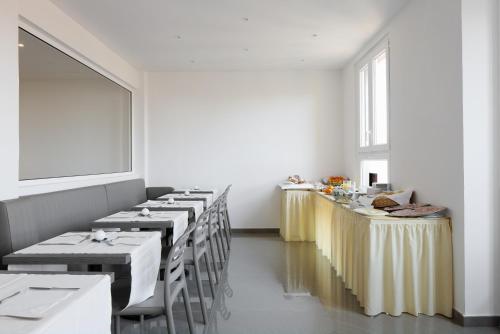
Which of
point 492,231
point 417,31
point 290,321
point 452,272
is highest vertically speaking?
point 417,31

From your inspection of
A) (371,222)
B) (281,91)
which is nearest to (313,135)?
(281,91)

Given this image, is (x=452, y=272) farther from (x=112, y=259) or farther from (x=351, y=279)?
(x=112, y=259)

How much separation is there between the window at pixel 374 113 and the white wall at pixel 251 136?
110 cm

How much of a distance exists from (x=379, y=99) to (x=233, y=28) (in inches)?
80.9

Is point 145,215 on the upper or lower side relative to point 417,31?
lower

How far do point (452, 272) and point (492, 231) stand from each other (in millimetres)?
429

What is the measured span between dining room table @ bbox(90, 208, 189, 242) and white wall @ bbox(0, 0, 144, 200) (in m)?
0.83

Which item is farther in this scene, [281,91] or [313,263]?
[281,91]

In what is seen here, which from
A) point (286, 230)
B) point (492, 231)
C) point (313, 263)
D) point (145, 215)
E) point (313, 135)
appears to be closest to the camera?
point (492, 231)

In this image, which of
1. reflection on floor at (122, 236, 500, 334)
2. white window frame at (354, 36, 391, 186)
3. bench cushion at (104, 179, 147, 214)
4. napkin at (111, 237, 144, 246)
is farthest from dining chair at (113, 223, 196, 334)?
white window frame at (354, 36, 391, 186)

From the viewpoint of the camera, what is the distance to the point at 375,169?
5.50 m

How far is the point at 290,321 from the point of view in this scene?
304 centimetres

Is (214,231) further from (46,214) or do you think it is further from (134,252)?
(134,252)

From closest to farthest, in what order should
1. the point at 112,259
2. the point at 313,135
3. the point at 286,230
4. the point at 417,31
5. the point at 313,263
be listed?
the point at 112,259 → the point at 417,31 → the point at 313,263 → the point at 286,230 → the point at 313,135
